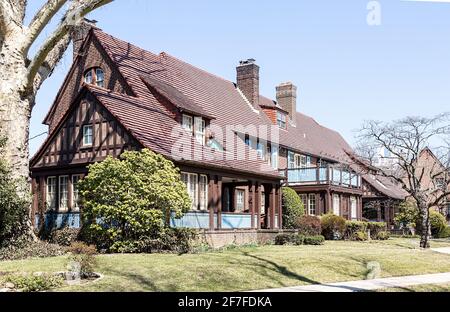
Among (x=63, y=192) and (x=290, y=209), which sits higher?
(x=63, y=192)

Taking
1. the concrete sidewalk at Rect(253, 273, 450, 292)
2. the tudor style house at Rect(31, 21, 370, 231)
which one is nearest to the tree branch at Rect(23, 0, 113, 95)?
the tudor style house at Rect(31, 21, 370, 231)

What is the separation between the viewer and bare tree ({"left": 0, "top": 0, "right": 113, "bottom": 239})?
18.6 meters

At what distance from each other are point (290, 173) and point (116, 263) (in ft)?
75.4

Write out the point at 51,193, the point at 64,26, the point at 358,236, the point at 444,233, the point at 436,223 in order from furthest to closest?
the point at 444,233 → the point at 436,223 → the point at 358,236 → the point at 51,193 → the point at 64,26

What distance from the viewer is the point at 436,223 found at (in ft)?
136

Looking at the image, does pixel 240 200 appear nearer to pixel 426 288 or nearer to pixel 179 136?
pixel 179 136

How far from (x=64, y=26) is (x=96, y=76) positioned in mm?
9250

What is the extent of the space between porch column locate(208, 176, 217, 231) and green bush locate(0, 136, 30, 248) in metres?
7.95

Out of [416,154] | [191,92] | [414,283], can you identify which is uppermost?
[191,92]

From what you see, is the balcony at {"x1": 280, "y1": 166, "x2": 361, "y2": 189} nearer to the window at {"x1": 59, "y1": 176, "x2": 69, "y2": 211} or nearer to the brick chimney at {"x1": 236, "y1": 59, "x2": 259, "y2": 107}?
the brick chimney at {"x1": 236, "y1": 59, "x2": 259, "y2": 107}

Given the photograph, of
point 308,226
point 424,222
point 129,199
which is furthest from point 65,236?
point 424,222
